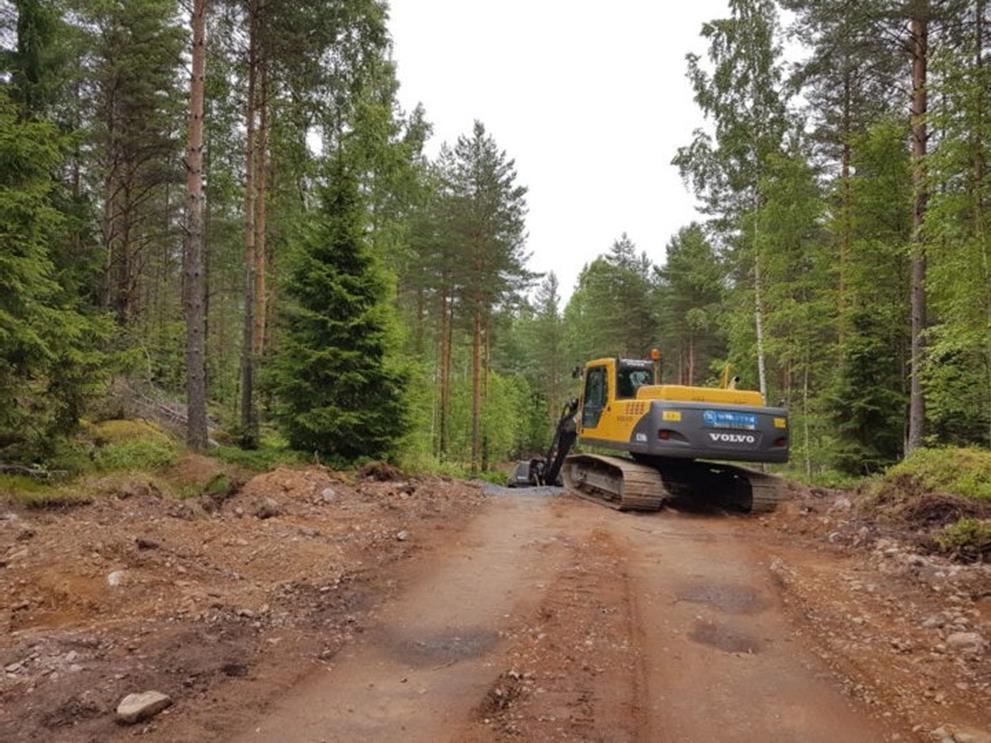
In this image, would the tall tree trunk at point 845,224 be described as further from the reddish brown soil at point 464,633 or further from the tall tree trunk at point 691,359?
the tall tree trunk at point 691,359

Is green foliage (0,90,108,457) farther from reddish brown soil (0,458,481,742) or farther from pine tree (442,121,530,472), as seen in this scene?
pine tree (442,121,530,472)

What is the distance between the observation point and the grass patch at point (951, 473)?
7.66 m

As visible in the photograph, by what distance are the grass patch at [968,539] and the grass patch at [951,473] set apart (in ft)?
5.19

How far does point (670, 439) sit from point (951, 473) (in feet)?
11.7

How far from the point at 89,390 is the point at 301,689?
630cm

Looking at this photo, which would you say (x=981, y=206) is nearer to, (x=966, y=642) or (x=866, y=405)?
(x=866, y=405)

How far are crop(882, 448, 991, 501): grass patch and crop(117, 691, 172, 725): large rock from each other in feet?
27.9

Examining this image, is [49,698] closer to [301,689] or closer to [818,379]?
[301,689]

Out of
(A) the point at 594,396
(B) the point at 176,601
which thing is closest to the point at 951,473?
(A) the point at 594,396

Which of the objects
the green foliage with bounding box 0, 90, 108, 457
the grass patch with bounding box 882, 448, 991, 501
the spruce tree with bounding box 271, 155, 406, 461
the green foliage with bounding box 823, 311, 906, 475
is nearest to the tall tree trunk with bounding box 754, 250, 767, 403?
the green foliage with bounding box 823, 311, 906, 475

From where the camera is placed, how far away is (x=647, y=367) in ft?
39.4

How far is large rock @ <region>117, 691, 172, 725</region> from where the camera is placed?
10.1ft

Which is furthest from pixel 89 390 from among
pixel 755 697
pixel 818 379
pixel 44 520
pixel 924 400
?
pixel 818 379

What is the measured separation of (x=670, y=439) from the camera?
31.6 feet
